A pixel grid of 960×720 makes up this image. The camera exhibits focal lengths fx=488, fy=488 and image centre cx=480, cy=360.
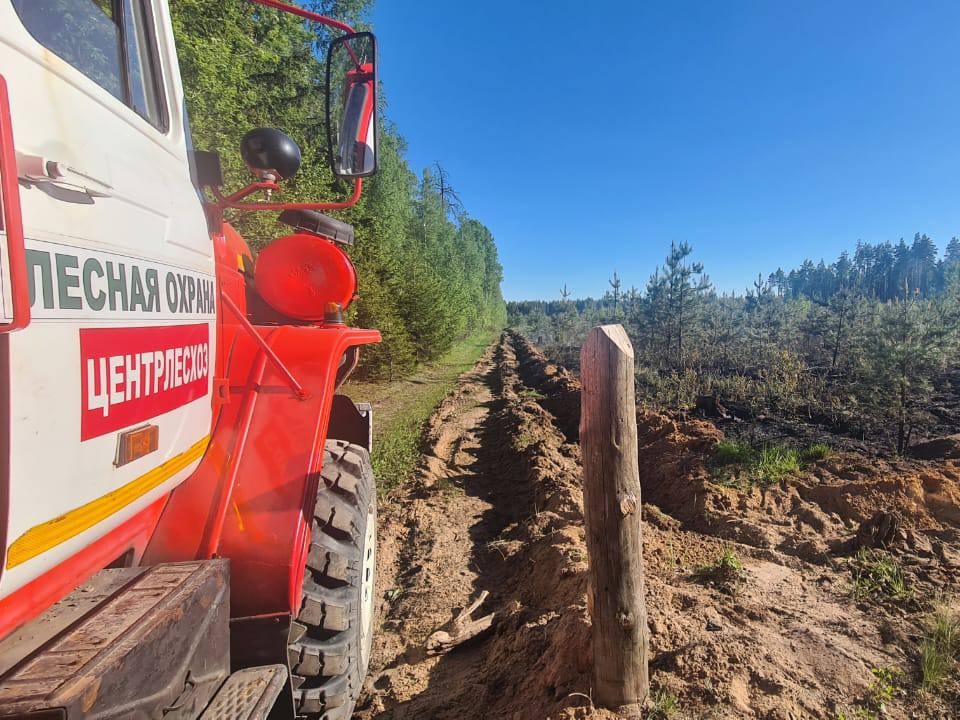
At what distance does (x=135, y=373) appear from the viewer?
112cm

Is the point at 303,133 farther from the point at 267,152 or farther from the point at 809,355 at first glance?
the point at 809,355

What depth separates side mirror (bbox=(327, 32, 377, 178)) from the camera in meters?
1.88

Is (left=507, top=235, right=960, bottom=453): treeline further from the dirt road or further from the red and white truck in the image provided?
the red and white truck

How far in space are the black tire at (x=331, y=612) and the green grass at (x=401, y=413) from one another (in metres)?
3.66

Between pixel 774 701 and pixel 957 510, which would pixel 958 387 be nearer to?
pixel 957 510

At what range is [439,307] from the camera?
58.9ft

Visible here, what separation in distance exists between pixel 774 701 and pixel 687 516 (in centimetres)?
264

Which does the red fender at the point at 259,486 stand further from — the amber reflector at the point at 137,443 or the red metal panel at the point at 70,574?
the amber reflector at the point at 137,443

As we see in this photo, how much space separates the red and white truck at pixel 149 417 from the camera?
83 centimetres

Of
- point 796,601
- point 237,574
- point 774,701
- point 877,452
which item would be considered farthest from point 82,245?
point 877,452

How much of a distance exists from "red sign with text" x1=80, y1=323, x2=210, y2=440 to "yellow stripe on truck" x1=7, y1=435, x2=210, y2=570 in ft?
0.49

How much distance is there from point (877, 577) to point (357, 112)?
12.8ft

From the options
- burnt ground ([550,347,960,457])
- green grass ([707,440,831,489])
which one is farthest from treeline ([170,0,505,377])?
burnt ground ([550,347,960,457])

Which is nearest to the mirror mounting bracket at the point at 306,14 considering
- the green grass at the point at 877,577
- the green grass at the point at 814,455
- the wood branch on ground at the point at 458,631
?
the wood branch on ground at the point at 458,631
